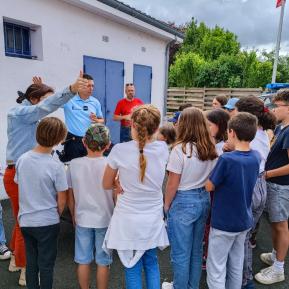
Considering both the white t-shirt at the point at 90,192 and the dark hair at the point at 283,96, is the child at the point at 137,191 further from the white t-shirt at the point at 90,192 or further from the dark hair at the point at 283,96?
the dark hair at the point at 283,96

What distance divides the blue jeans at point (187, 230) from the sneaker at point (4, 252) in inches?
70.6

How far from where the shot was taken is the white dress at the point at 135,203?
191 centimetres

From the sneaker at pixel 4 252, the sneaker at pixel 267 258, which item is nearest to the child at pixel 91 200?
the sneaker at pixel 4 252

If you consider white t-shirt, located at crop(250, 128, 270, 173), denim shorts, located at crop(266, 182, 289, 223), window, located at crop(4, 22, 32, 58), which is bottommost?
denim shorts, located at crop(266, 182, 289, 223)

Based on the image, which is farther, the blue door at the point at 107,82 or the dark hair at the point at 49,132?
the blue door at the point at 107,82

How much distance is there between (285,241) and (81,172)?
2.02 metres

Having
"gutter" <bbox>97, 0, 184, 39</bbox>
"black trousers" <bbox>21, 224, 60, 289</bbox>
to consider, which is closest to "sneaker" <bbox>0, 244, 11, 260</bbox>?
"black trousers" <bbox>21, 224, 60, 289</bbox>

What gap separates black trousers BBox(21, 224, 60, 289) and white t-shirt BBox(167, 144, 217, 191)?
1004mm

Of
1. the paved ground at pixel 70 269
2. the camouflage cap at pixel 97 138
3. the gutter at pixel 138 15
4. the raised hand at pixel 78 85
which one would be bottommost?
the paved ground at pixel 70 269

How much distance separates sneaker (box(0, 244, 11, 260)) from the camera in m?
2.97

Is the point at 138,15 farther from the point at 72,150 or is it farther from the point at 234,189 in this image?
the point at 234,189

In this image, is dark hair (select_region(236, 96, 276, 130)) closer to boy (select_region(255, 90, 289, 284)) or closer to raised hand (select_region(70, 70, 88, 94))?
boy (select_region(255, 90, 289, 284))

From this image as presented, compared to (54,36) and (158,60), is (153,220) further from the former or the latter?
(158,60)

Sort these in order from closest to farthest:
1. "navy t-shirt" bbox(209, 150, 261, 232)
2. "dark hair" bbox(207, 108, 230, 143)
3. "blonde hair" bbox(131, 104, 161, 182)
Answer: "blonde hair" bbox(131, 104, 161, 182)
"navy t-shirt" bbox(209, 150, 261, 232)
"dark hair" bbox(207, 108, 230, 143)
